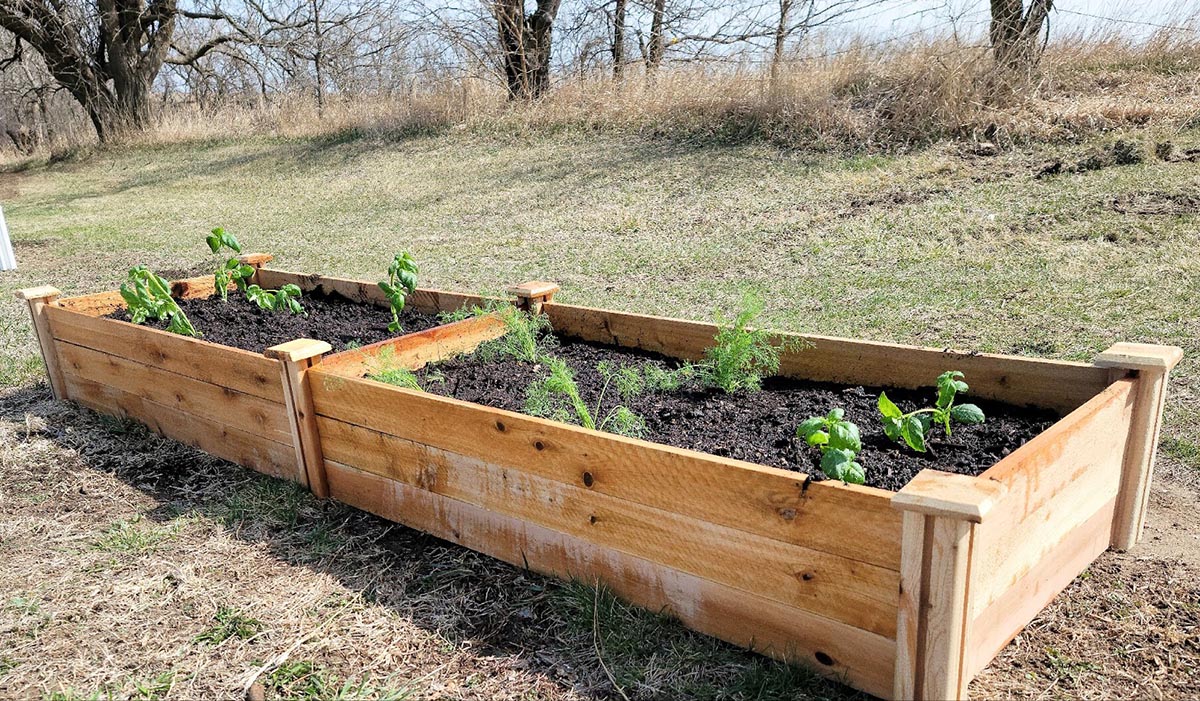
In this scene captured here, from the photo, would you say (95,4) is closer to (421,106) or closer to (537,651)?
(421,106)

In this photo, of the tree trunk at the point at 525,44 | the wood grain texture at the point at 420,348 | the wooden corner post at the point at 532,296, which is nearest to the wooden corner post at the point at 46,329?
the wood grain texture at the point at 420,348

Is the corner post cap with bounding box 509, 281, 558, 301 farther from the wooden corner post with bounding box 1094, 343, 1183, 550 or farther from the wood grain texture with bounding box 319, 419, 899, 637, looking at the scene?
the wooden corner post with bounding box 1094, 343, 1183, 550

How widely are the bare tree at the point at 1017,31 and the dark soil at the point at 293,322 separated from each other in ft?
20.9

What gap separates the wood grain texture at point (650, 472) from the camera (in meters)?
1.69

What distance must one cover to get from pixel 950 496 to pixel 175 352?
2.92 meters

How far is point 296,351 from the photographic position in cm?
272

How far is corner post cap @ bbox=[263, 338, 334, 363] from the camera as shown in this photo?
8.91ft

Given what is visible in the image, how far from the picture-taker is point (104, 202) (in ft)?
38.5

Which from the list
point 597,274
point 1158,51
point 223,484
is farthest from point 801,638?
point 1158,51

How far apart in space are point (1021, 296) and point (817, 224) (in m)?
2.12

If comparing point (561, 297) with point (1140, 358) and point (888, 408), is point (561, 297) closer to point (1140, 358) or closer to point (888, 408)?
point (888, 408)

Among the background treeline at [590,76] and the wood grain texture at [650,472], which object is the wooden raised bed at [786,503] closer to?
the wood grain texture at [650,472]

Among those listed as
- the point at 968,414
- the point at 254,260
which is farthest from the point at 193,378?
the point at 968,414

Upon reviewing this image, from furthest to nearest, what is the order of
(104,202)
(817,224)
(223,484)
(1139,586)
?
(104,202)
(817,224)
(223,484)
(1139,586)
